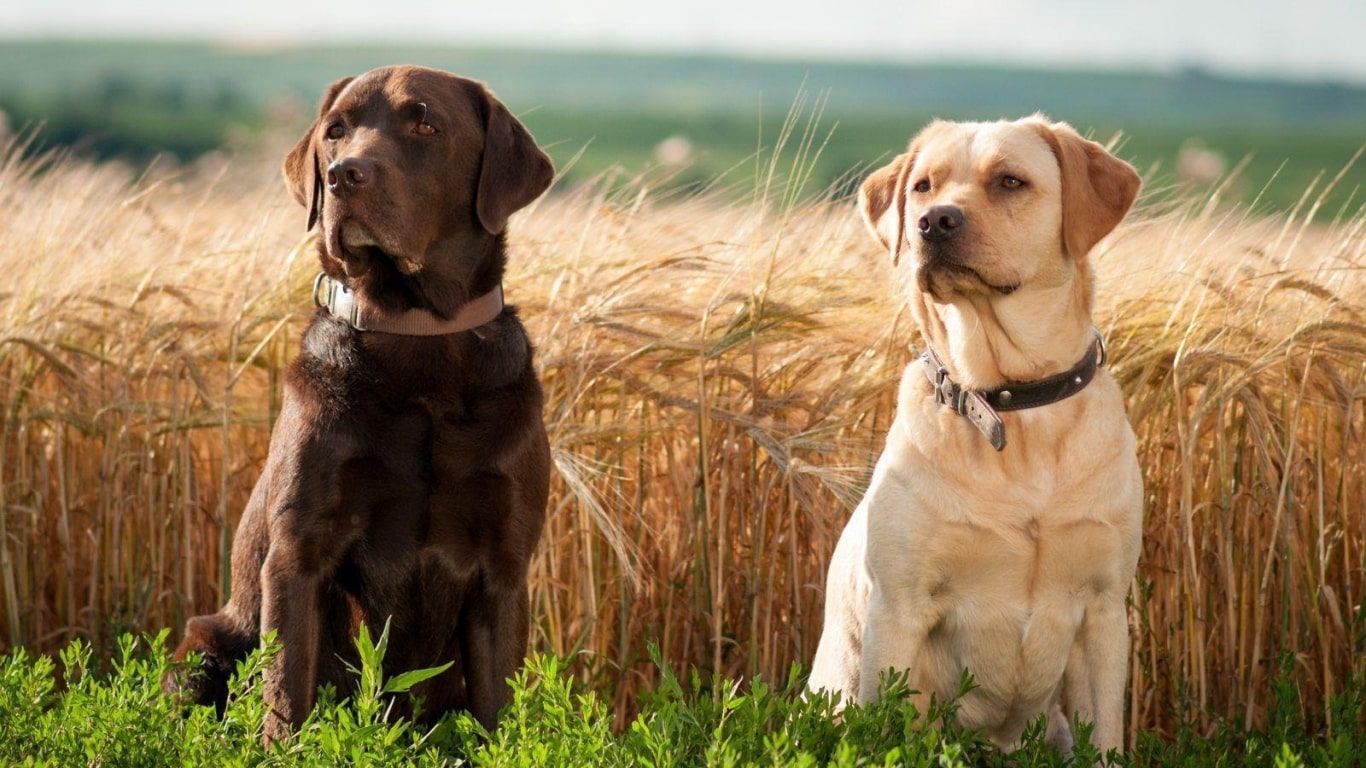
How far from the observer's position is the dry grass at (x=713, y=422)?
425 centimetres

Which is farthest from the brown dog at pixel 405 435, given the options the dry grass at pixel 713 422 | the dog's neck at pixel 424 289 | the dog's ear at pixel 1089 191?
the dog's ear at pixel 1089 191

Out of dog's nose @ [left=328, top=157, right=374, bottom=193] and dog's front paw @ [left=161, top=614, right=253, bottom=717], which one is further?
dog's front paw @ [left=161, top=614, right=253, bottom=717]

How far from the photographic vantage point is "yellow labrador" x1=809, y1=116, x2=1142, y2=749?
3.34 m

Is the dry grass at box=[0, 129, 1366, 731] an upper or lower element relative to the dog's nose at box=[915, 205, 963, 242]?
lower

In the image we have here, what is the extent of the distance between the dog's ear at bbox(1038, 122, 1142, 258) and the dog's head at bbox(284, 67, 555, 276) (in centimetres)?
128

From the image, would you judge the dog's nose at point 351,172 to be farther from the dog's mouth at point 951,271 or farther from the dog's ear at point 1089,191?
the dog's ear at point 1089,191

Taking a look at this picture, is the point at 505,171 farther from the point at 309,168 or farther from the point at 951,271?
the point at 951,271

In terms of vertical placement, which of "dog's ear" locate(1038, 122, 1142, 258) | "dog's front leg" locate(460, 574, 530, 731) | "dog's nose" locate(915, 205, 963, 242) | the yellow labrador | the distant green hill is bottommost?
the distant green hill

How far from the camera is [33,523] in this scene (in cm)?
484

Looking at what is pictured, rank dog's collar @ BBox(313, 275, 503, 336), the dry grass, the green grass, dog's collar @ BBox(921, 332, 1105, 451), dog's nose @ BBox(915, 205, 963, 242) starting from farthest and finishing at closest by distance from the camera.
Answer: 1. the dry grass
2. dog's collar @ BBox(313, 275, 503, 336)
3. dog's collar @ BBox(921, 332, 1105, 451)
4. dog's nose @ BBox(915, 205, 963, 242)
5. the green grass

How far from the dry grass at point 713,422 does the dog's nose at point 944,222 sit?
37.9 inches

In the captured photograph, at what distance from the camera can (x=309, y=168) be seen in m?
3.81

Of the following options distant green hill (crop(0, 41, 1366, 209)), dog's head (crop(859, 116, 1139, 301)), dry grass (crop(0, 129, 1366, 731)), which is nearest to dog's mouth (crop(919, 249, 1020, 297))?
dog's head (crop(859, 116, 1139, 301))

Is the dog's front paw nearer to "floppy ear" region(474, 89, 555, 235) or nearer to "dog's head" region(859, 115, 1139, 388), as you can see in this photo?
"floppy ear" region(474, 89, 555, 235)
